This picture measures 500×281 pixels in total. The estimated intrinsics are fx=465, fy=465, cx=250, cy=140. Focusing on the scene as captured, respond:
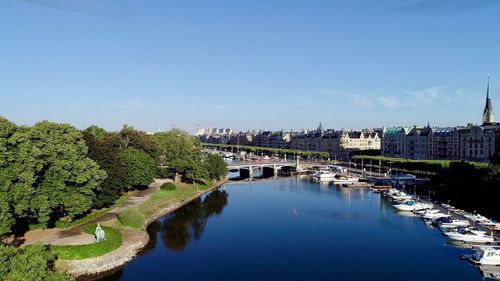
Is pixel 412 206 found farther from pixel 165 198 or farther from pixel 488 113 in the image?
pixel 488 113

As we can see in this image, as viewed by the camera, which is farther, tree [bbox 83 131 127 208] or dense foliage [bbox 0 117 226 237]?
tree [bbox 83 131 127 208]

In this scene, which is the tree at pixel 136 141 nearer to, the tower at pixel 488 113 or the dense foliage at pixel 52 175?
the dense foliage at pixel 52 175

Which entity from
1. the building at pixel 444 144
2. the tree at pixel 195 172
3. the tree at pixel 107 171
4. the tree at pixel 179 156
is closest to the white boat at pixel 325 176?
the tree at pixel 179 156

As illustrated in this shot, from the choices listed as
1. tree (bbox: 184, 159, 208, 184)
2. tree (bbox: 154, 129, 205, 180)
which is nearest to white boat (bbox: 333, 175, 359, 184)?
tree (bbox: 184, 159, 208, 184)

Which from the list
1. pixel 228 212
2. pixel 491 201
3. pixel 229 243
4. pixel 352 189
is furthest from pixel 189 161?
pixel 491 201

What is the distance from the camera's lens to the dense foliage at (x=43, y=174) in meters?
46.1

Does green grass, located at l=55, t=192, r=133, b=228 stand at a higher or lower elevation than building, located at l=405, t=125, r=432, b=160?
lower

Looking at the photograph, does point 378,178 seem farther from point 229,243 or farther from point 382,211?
point 229,243

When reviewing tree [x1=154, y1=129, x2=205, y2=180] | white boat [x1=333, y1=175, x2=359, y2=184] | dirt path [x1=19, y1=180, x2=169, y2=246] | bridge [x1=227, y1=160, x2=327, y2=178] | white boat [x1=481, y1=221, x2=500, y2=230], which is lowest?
dirt path [x1=19, y1=180, x2=169, y2=246]

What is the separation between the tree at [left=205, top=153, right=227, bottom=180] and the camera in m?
111

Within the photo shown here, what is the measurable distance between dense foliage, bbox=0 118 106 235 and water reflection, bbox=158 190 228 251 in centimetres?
1170

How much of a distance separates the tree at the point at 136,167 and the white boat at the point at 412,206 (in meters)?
45.6

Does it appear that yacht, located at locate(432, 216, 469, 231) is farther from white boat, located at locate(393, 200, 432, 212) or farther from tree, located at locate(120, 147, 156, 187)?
tree, located at locate(120, 147, 156, 187)

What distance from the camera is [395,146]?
174 meters
